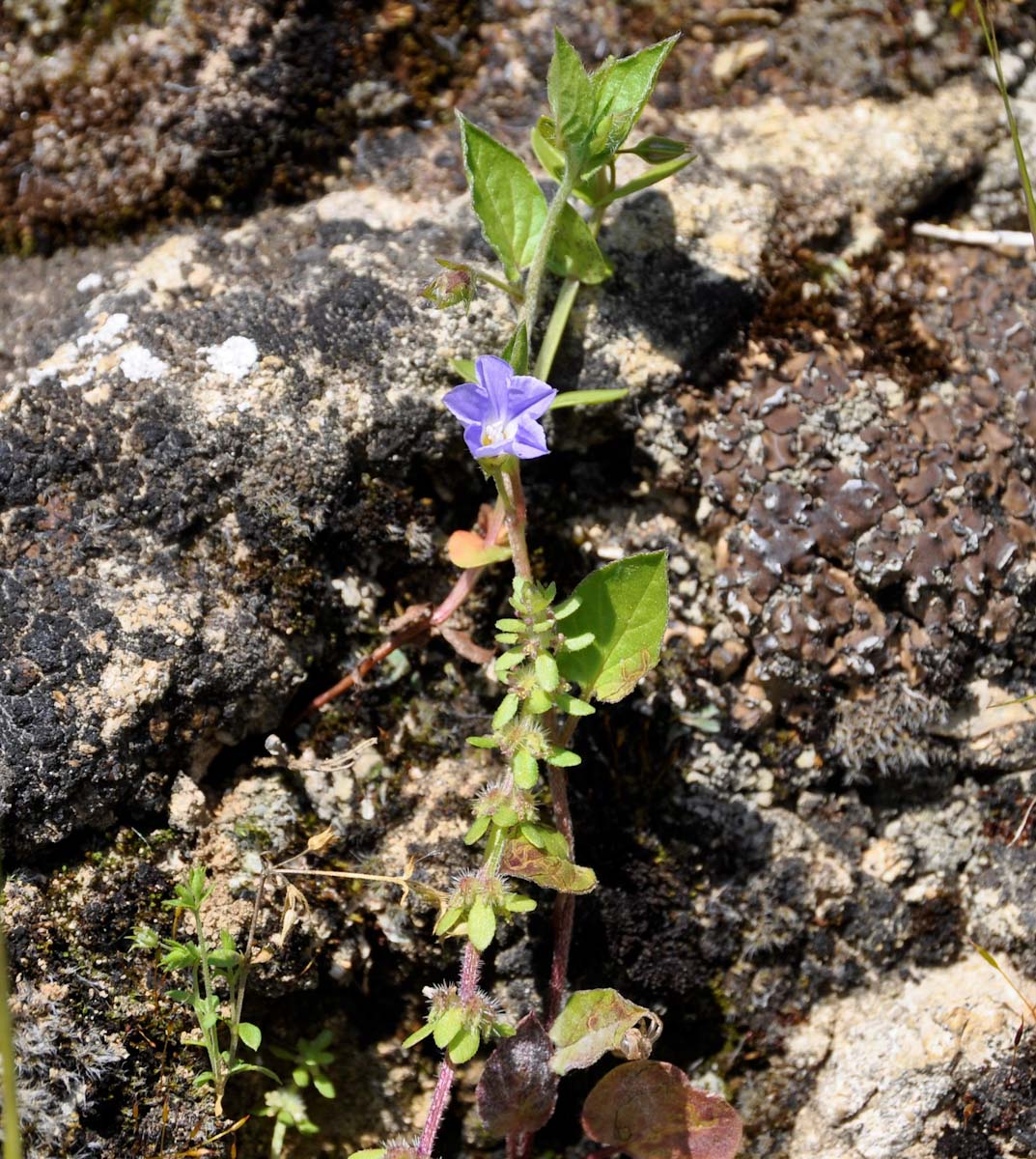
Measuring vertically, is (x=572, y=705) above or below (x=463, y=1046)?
above

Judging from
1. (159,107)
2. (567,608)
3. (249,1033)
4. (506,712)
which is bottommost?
(249,1033)

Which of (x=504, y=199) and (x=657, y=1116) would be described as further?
(x=504, y=199)

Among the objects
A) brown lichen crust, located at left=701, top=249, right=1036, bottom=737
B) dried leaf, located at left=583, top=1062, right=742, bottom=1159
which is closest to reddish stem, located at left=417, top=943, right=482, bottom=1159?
dried leaf, located at left=583, top=1062, right=742, bottom=1159

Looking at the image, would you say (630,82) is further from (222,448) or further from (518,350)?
(222,448)

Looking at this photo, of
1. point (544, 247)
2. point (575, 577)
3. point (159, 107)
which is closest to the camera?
point (544, 247)

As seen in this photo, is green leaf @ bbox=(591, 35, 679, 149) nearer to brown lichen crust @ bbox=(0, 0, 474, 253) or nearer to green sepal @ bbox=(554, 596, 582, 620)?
brown lichen crust @ bbox=(0, 0, 474, 253)

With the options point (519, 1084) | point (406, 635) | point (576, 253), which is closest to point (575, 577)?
point (406, 635)

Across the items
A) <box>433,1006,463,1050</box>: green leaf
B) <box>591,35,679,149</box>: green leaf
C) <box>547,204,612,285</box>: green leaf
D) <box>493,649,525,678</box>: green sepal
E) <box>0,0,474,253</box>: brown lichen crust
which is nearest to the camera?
<box>433,1006,463,1050</box>: green leaf

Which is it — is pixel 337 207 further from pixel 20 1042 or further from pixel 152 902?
pixel 20 1042
